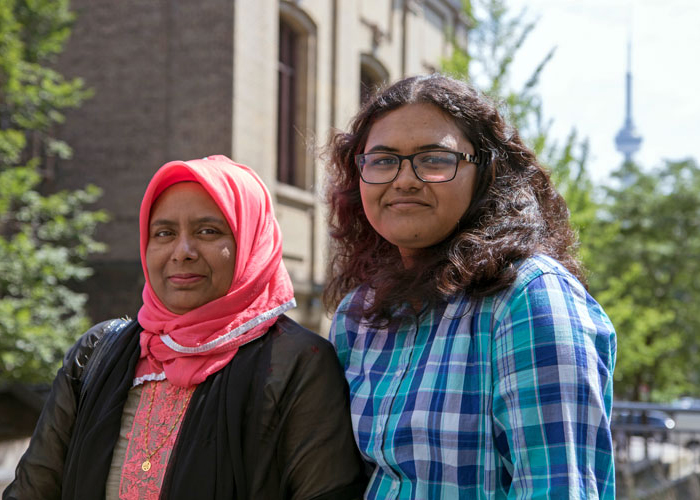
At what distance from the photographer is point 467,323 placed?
1979 millimetres

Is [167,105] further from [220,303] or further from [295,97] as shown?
[220,303]

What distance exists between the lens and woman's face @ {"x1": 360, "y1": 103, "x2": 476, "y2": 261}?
7.07 feet

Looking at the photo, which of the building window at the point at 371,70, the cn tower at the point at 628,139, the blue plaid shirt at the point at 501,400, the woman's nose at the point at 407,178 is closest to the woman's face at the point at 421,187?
the woman's nose at the point at 407,178

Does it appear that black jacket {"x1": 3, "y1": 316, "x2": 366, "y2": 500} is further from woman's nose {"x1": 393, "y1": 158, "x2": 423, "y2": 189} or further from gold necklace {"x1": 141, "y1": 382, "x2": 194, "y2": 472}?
woman's nose {"x1": 393, "y1": 158, "x2": 423, "y2": 189}

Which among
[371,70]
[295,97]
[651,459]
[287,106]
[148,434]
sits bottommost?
[651,459]

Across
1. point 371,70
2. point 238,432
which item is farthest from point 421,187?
point 371,70

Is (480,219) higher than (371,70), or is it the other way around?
(371,70)

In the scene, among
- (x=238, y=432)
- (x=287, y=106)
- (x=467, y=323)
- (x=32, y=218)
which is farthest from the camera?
(x=287, y=106)

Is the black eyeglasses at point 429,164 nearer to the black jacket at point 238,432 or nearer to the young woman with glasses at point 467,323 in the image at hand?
the young woman with glasses at point 467,323

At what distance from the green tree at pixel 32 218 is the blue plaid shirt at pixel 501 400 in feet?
21.3

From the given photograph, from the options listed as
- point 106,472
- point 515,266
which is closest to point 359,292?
point 515,266

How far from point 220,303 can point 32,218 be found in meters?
7.01

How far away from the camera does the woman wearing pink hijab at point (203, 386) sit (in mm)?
2281

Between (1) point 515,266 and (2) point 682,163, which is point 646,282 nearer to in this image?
(2) point 682,163
